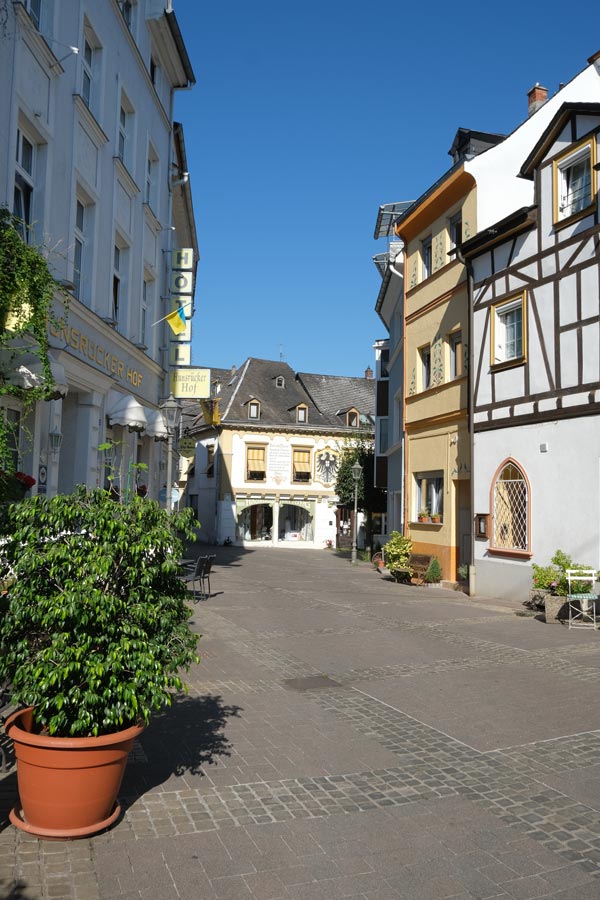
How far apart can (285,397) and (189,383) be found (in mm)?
28197

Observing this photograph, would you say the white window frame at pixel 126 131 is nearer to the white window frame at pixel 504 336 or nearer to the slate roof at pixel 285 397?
the white window frame at pixel 504 336

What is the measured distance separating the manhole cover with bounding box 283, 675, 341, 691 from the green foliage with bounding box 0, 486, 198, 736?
3853 millimetres

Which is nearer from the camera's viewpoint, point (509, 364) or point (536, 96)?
point (509, 364)

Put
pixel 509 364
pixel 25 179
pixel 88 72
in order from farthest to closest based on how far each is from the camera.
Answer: pixel 509 364 < pixel 88 72 < pixel 25 179

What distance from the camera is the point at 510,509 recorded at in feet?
53.4

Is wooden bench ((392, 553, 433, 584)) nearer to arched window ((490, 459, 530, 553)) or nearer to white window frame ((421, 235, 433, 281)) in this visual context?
arched window ((490, 459, 530, 553))

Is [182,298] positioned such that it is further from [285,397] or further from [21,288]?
[285,397]

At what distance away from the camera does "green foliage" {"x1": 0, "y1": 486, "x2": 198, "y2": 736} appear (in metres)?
4.28

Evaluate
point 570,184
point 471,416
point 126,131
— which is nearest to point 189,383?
point 126,131

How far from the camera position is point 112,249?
16656mm

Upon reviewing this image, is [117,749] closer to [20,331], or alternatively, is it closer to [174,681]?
[174,681]

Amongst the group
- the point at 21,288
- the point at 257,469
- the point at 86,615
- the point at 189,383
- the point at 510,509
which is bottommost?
the point at 86,615

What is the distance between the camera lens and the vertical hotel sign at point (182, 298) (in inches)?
881

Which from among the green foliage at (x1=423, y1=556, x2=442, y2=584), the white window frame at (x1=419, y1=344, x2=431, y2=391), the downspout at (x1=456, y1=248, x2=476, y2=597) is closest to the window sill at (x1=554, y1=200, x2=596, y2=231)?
the downspout at (x1=456, y1=248, x2=476, y2=597)
